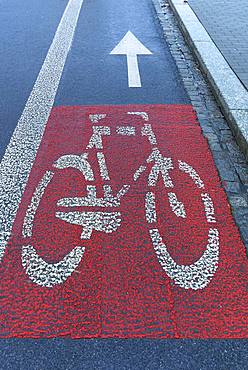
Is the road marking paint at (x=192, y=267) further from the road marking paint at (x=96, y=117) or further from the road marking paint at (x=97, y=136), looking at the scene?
the road marking paint at (x=96, y=117)

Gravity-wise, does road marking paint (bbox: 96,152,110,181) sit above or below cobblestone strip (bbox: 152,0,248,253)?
above

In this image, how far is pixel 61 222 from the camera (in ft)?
11.7

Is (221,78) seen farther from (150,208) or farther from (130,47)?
(150,208)

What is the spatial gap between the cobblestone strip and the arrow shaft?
2.24 feet

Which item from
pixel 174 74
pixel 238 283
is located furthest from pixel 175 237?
pixel 174 74

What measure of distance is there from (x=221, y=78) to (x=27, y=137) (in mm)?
2879

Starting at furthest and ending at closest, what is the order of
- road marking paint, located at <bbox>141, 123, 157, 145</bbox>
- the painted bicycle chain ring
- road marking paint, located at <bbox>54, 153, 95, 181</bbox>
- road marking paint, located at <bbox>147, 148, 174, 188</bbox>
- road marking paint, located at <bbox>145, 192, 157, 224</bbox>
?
road marking paint, located at <bbox>141, 123, 157, 145</bbox> → road marking paint, located at <bbox>54, 153, 95, 181</bbox> → road marking paint, located at <bbox>147, 148, 174, 188</bbox> → road marking paint, located at <bbox>145, 192, 157, 224</bbox> → the painted bicycle chain ring

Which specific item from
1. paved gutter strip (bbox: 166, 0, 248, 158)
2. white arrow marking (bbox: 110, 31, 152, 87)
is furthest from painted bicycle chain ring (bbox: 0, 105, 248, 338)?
white arrow marking (bbox: 110, 31, 152, 87)

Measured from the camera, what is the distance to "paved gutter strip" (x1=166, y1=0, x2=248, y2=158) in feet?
16.1

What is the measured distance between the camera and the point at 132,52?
24.4 ft

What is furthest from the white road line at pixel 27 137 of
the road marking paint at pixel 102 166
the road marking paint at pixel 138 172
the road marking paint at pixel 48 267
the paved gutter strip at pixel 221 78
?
the paved gutter strip at pixel 221 78

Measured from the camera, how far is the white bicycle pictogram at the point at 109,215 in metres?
3.11

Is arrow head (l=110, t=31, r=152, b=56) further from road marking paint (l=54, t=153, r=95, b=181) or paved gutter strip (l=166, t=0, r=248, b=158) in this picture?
road marking paint (l=54, t=153, r=95, b=181)

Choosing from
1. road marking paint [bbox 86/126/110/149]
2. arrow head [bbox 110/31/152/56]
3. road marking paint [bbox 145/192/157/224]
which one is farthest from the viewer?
arrow head [bbox 110/31/152/56]
